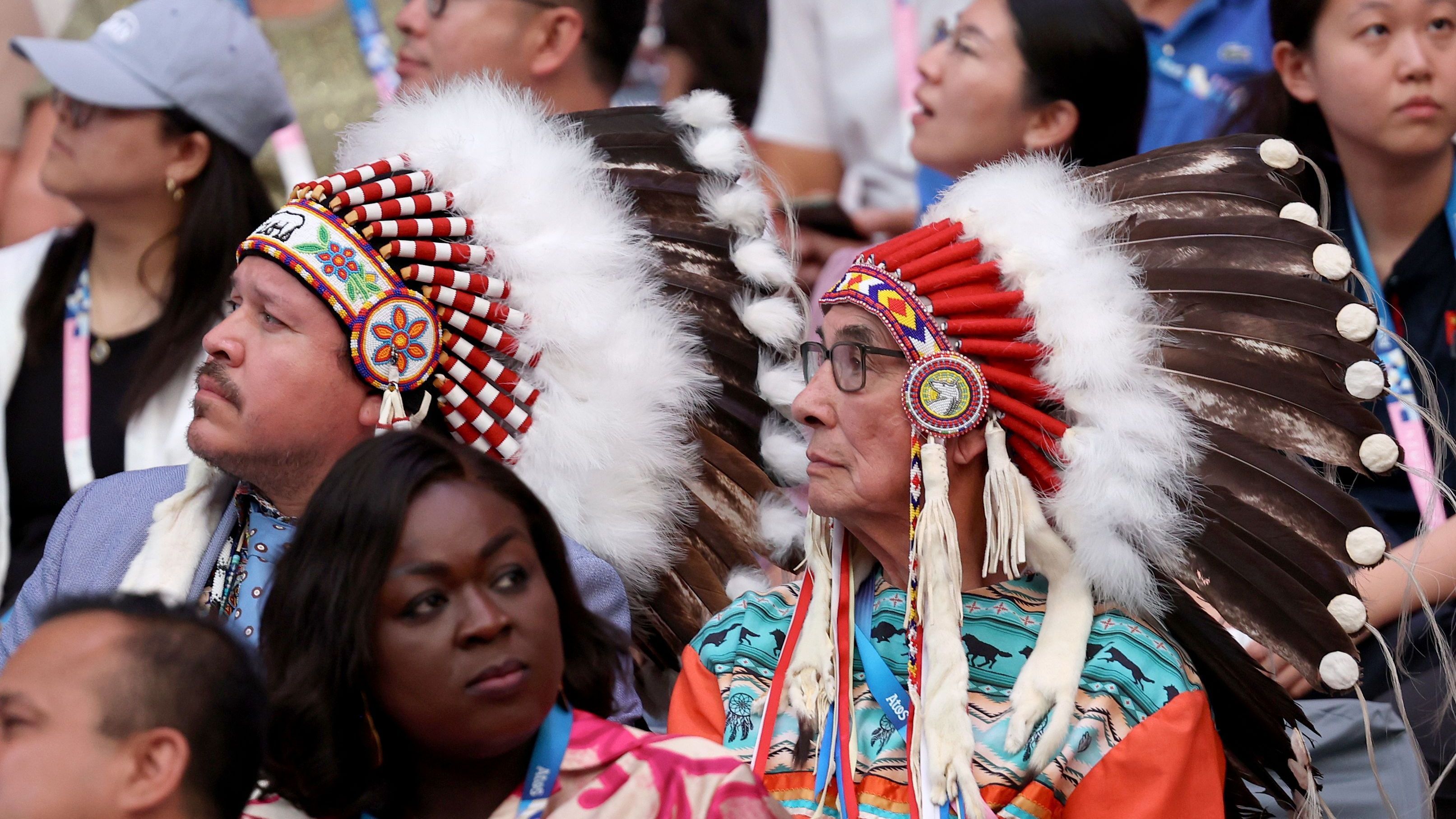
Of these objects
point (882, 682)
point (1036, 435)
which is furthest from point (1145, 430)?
point (882, 682)

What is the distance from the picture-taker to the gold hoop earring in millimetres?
2174

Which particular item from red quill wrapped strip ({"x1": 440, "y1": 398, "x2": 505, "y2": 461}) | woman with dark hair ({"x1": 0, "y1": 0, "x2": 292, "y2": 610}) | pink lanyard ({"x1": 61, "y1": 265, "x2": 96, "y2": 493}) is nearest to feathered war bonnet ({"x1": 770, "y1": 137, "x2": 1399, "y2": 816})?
red quill wrapped strip ({"x1": 440, "y1": 398, "x2": 505, "y2": 461})

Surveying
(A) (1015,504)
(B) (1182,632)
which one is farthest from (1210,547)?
(A) (1015,504)

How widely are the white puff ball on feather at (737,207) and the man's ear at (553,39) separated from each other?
1.17m

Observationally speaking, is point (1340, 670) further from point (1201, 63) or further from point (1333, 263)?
point (1201, 63)

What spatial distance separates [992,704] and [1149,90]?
2.57 metres

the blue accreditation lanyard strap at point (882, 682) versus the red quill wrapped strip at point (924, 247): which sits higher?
the red quill wrapped strip at point (924, 247)

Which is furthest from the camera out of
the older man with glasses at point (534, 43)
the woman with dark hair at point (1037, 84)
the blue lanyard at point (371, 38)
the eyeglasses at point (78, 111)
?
the blue lanyard at point (371, 38)

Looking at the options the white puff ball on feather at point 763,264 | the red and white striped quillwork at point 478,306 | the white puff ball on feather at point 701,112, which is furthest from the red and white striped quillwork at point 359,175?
the white puff ball on feather at point 763,264

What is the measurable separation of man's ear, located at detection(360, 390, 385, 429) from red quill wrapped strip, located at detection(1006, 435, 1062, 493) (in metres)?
1.20

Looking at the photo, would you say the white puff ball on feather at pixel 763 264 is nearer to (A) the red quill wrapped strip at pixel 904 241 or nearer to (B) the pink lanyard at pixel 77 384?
(A) the red quill wrapped strip at pixel 904 241

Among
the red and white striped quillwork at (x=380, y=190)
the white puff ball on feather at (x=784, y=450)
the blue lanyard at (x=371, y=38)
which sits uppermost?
the blue lanyard at (x=371, y=38)

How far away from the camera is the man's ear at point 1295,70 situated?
3850mm

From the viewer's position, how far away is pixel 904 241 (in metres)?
2.89
